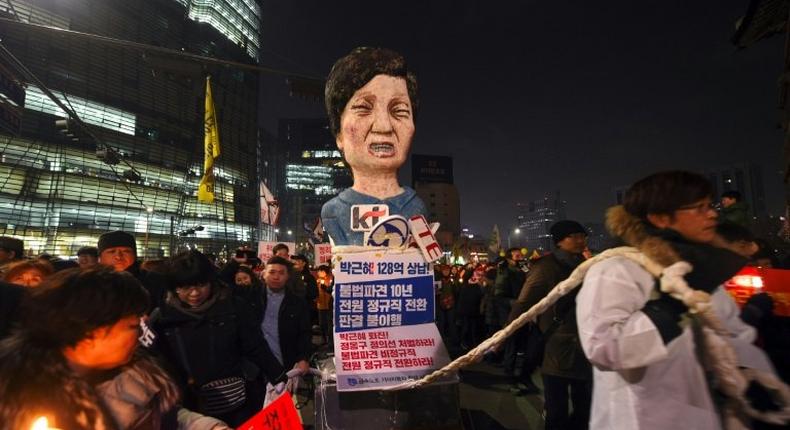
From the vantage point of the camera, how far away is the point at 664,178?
189cm

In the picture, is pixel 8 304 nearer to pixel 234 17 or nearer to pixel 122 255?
pixel 122 255

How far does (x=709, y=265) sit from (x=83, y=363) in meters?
2.53

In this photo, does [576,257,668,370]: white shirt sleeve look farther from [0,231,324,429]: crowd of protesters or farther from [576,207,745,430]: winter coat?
[0,231,324,429]: crowd of protesters

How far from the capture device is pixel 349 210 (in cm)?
407

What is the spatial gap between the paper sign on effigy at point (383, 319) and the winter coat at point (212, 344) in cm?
78

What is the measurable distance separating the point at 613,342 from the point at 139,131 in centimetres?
5916

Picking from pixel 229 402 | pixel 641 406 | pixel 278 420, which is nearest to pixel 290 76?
pixel 229 402

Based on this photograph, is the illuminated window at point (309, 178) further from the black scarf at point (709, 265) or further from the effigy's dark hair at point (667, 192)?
the black scarf at point (709, 265)

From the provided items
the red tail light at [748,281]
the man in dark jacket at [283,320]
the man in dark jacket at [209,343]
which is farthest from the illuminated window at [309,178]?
the red tail light at [748,281]

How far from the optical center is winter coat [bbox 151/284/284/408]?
10.5ft

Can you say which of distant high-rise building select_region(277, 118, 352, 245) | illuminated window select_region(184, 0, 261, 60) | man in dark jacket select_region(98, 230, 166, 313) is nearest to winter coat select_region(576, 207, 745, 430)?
man in dark jacket select_region(98, 230, 166, 313)

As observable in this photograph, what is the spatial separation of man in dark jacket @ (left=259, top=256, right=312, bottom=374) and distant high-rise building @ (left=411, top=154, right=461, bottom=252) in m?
50.7

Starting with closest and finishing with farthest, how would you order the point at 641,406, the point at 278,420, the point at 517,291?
the point at 641,406
the point at 278,420
the point at 517,291

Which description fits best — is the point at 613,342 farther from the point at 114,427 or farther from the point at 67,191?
the point at 67,191
